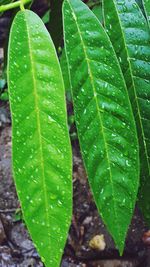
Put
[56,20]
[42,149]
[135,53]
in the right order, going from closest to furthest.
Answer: [42,149] → [135,53] → [56,20]

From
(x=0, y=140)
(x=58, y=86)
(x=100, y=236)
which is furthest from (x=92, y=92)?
(x=0, y=140)

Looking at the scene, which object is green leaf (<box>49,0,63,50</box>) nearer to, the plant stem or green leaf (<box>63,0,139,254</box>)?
the plant stem

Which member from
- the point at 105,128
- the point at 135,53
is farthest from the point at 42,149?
the point at 135,53

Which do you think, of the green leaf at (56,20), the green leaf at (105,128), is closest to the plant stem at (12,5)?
the green leaf at (105,128)

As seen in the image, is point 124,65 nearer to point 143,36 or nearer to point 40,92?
point 143,36

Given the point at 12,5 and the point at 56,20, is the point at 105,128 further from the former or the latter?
the point at 56,20

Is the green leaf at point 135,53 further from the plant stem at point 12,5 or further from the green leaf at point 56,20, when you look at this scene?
the green leaf at point 56,20

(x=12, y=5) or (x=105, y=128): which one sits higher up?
(x=12, y=5)
